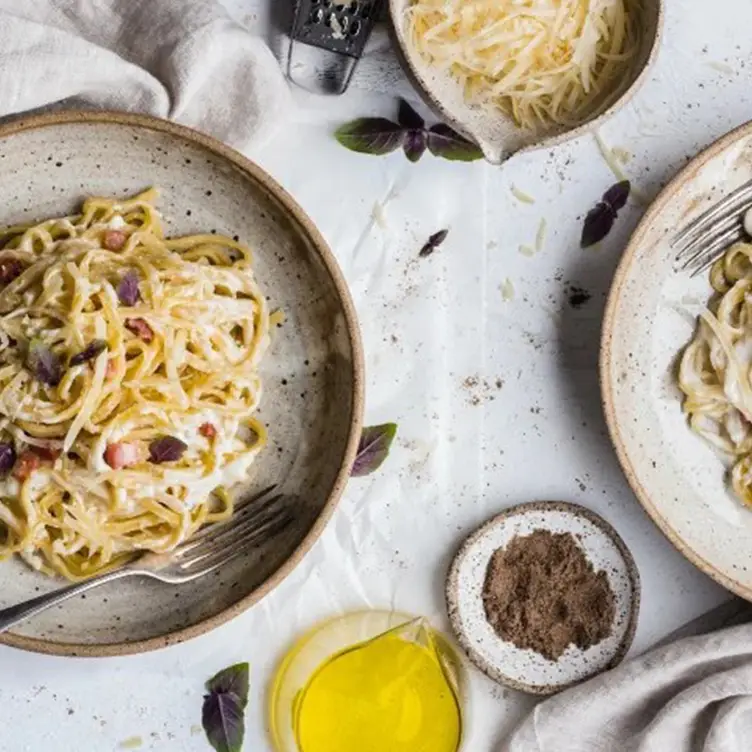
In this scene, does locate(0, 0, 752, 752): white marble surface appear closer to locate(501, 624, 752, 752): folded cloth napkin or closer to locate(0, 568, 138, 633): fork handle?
locate(501, 624, 752, 752): folded cloth napkin

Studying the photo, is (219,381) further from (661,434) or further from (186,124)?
(661,434)

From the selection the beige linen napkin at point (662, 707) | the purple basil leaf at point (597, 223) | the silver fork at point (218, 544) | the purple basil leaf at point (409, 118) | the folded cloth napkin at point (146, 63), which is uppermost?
the folded cloth napkin at point (146, 63)

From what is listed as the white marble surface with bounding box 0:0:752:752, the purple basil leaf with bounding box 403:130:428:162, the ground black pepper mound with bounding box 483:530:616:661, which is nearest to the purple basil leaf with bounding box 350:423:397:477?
the white marble surface with bounding box 0:0:752:752

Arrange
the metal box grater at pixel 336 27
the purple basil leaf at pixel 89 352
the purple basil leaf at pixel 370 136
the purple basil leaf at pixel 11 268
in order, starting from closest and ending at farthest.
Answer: the purple basil leaf at pixel 89 352 → the purple basil leaf at pixel 11 268 → the metal box grater at pixel 336 27 → the purple basil leaf at pixel 370 136

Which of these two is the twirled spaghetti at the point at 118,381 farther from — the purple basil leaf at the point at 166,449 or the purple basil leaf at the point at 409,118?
the purple basil leaf at the point at 409,118

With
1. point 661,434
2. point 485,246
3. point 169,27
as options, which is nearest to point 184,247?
point 169,27

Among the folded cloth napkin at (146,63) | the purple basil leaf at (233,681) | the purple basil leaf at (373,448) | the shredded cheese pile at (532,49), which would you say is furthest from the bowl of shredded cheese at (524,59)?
the purple basil leaf at (233,681)

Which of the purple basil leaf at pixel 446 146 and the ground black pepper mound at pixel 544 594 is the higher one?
the purple basil leaf at pixel 446 146
